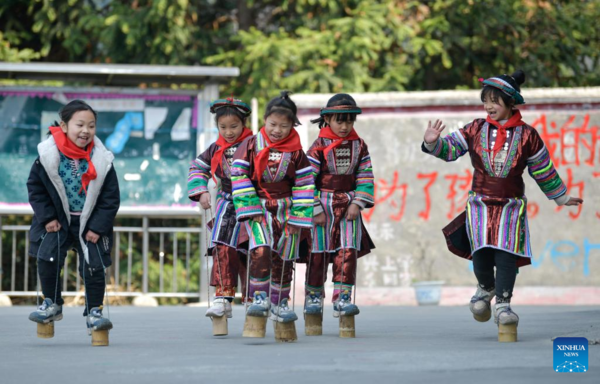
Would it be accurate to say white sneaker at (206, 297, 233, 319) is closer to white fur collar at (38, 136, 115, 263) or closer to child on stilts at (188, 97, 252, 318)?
child on stilts at (188, 97, 252, 318)

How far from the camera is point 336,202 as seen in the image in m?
8.58

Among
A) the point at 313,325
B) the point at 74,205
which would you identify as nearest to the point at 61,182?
the point at 74,205

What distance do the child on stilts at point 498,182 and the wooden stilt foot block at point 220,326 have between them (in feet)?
5.88

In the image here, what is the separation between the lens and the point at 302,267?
15.9m

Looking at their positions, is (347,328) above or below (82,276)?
below

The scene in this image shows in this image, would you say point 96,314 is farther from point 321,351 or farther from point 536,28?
point 536,28

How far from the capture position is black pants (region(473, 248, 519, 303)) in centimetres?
780

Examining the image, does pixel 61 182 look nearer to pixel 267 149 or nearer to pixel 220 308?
pixel 267 149

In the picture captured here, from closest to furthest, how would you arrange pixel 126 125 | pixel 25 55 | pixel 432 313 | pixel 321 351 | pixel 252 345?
pixel 321 351
pixel 252 345
pixel 432 313
pixel 126 125
pixel 25 55

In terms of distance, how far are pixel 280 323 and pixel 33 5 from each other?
14228 mm

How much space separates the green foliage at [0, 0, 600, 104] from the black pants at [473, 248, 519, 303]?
34.9 feet

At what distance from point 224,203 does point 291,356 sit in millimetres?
2310

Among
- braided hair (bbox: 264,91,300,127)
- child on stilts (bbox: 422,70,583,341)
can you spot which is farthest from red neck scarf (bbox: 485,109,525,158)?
braided hair (bbox: 264,91,300,127)

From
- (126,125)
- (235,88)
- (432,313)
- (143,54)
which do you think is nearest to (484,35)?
(235,88)
